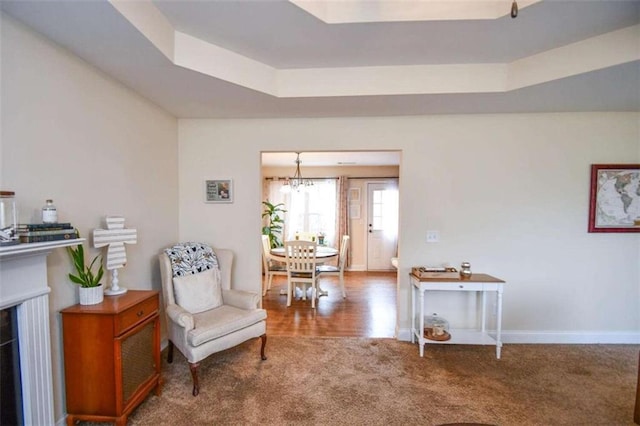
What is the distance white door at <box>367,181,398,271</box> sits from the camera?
6.91m

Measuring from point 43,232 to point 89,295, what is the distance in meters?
0.56

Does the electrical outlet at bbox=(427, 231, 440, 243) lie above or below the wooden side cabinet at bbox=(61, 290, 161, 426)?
above

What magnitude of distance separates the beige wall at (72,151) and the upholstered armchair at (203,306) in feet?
1.02

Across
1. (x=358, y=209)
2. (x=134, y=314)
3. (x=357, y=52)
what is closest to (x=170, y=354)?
(x=134, y=314)

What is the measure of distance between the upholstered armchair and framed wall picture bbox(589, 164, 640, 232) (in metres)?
3.57

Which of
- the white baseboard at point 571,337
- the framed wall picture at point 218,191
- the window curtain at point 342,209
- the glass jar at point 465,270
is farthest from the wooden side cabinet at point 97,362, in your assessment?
the window curtain at point 342,209

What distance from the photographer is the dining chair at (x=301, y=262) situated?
433 centimetres

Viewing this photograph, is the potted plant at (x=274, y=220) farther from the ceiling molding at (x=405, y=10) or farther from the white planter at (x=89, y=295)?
the ceiling molding at (x=405, y=10)

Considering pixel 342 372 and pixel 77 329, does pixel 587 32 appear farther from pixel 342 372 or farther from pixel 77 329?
pixel 77 329

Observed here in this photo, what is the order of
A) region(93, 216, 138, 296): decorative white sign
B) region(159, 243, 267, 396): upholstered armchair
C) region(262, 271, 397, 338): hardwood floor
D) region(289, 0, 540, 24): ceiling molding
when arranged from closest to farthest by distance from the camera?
region(289, 0, 540, 24): ceiling molding
region(93, 216, 138, 296): decorative white sign
region(159, 243, 267, 396): upholstered armchair
region(262, 271, 397, 338): hardwood floor

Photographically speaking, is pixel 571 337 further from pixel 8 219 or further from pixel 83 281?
pixel 8 219

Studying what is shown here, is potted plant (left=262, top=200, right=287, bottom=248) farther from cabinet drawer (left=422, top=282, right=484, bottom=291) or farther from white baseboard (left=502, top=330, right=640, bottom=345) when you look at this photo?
white baseboard (left=502, top=330, right=640, bottom=345)

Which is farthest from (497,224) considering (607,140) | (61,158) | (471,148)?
(61,158)

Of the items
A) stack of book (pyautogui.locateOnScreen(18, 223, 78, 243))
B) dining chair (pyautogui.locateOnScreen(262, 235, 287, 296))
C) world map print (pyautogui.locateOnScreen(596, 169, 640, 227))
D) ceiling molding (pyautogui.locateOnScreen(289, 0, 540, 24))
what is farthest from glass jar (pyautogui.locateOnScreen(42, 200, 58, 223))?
world map print (pyautogui.locateOnScreen(596, 169, 640, 227))
